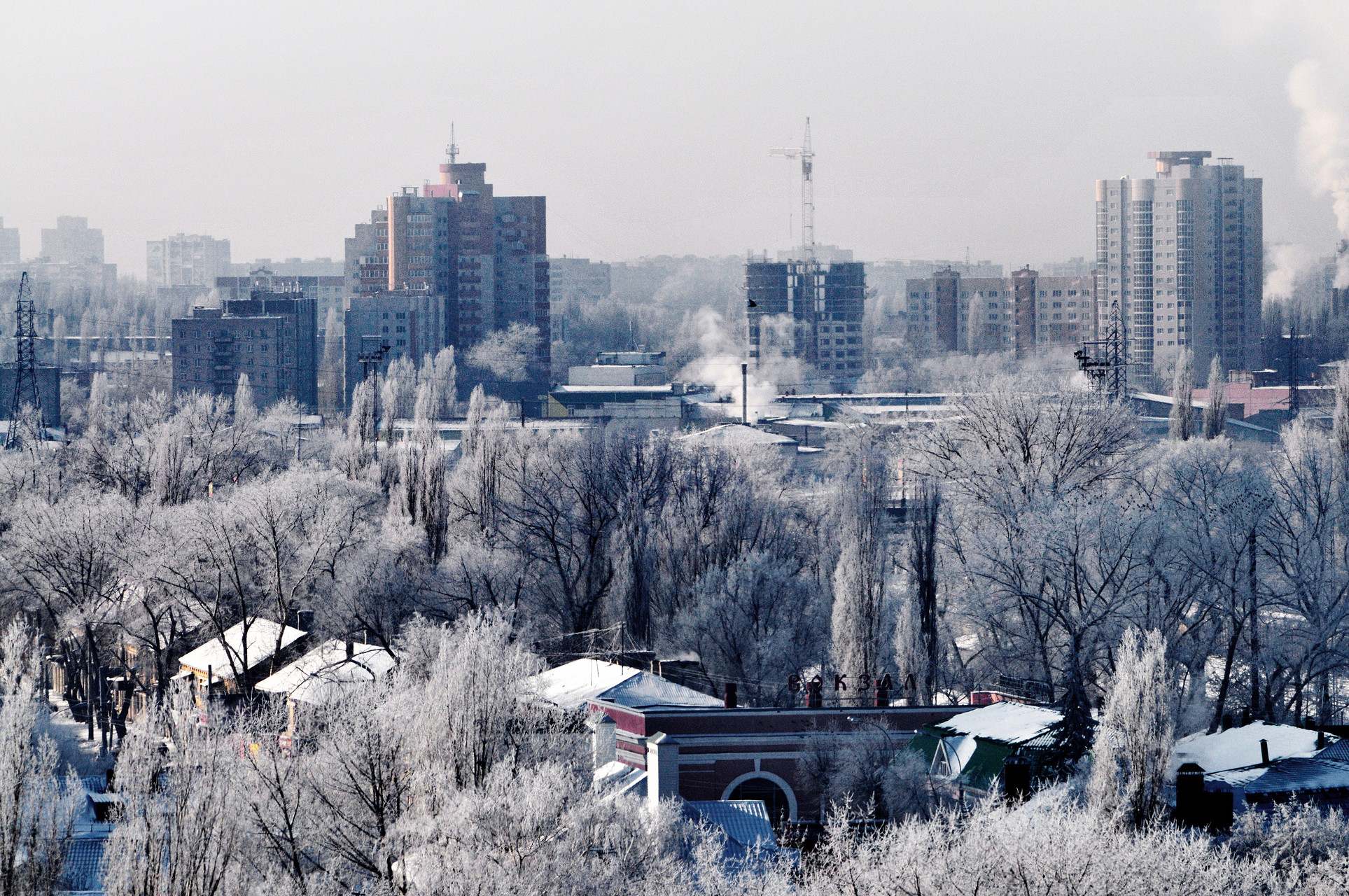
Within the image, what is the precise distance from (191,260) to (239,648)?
132 metres

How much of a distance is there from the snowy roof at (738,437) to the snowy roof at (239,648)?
15.9 metres

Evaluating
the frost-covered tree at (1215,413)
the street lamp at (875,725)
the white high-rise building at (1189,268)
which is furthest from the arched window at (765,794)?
the white high-rise building at (1189,268)

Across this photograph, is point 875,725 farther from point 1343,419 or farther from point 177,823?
point 1343,419

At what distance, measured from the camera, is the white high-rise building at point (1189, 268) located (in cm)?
6481

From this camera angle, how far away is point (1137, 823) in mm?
12906

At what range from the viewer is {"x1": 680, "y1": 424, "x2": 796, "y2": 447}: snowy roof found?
133ft

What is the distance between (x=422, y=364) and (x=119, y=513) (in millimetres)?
35074

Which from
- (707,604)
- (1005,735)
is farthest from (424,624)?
(1005,735)

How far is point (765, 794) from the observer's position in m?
16.9

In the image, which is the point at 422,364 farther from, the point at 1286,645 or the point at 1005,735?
the point at 1005,735

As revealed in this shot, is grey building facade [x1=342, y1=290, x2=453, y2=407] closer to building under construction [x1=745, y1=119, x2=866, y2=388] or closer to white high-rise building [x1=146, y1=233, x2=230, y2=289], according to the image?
building under construction [x1=745, y1=119, x2=866, y2=388]

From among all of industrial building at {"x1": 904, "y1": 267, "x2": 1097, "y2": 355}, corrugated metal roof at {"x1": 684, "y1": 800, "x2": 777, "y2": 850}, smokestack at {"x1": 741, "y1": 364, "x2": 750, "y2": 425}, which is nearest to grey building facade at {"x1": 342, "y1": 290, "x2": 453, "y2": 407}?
smokestack at {"x1": 741, "y1": 364, "x2": 750, "y2": 425}

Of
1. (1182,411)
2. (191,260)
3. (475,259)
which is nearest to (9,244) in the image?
(191,260)

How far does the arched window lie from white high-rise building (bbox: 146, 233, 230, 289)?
13485 centimetres
